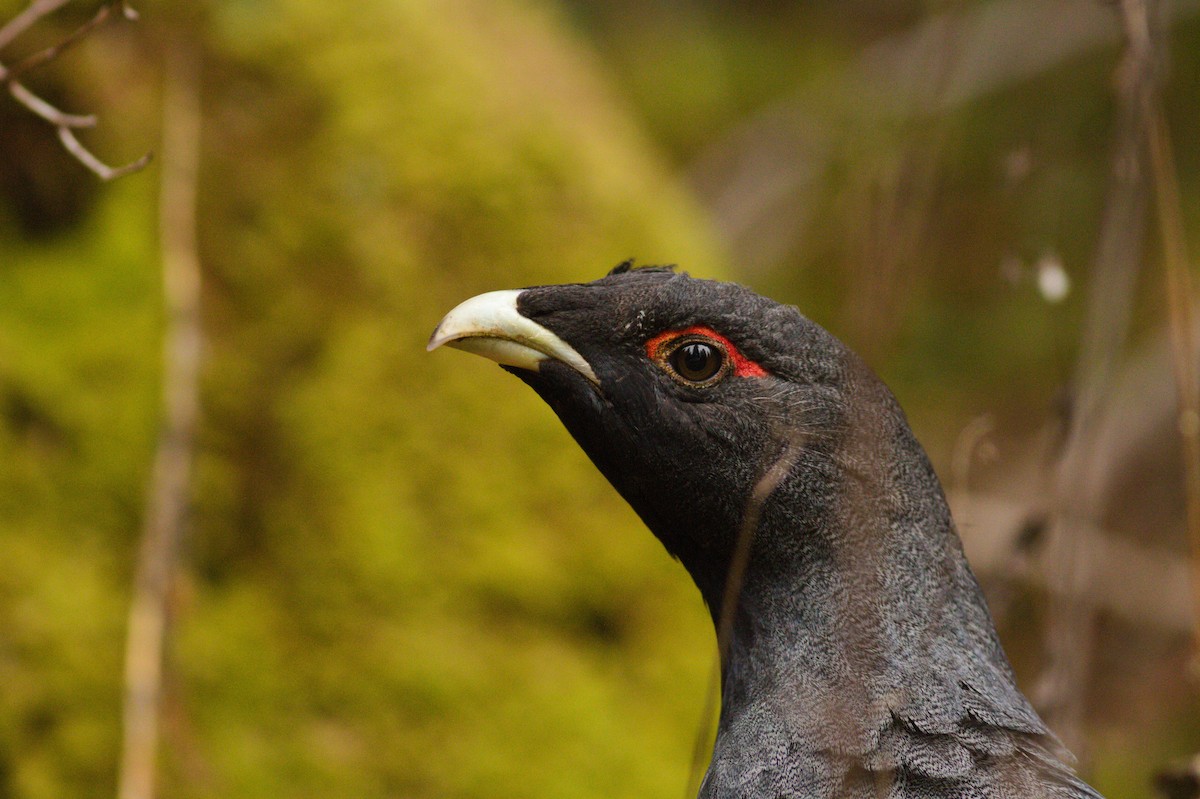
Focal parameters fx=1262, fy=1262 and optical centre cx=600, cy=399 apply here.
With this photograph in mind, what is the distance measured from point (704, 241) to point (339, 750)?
287 centimetres

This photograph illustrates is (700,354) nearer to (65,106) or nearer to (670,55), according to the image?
(65,106)

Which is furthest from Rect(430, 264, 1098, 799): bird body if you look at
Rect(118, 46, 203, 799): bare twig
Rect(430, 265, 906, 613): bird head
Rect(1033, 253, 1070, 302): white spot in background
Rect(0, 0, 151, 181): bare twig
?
Rect(118, 46, 203, 799): bare twig

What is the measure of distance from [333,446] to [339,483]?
147mm

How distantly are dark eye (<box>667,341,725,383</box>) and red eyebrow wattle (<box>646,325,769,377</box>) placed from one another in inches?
0.9

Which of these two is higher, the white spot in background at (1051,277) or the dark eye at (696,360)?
the white spot in background at (1051,277)

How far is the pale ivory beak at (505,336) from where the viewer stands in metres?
2.84

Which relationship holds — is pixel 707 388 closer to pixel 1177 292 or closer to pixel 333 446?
pixel 1177 292

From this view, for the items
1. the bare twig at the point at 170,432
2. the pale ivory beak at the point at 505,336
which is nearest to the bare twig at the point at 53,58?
the pale ivory beak at the point at 505,336

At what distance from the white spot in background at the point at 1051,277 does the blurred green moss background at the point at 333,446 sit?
1.08 meters

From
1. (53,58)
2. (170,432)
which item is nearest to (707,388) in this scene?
(53,58)

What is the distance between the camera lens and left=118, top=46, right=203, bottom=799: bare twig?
13.8 ft

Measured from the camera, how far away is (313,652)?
15.6 feet

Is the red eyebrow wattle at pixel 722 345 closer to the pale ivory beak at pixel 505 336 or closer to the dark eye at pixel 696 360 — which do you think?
the dark eye at pixel 696 360

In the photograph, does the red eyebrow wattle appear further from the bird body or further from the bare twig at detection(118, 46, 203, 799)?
the bare twig at detection(118, 46, 203, 799)
